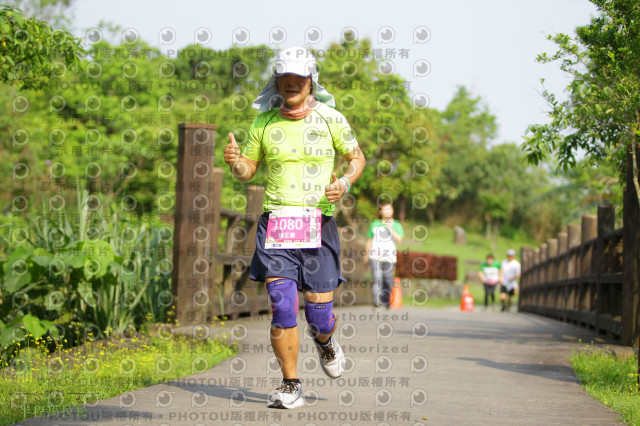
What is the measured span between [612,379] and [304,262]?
8.98 ft

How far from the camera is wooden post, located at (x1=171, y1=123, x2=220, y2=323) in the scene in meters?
8.47

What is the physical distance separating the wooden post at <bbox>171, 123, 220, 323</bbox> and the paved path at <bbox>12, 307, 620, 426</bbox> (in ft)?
A: 1.87

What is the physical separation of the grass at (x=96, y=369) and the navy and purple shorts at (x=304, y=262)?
3.78 ft

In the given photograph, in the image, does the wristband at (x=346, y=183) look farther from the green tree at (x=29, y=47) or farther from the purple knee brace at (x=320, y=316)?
the green tree at (x=29, y=47)

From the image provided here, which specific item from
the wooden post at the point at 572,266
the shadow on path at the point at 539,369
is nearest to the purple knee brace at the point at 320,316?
the shadow on path at the point at 539,369

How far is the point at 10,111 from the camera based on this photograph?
2397 cm

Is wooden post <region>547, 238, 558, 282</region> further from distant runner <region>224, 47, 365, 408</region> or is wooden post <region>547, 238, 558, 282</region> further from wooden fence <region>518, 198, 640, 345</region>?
distant runner <region>224, 47, 365, 408</region>

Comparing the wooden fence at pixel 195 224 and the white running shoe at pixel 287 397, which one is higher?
the wooden fence at pixel 195 224

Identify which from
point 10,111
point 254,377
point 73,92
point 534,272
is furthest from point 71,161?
point 254,377

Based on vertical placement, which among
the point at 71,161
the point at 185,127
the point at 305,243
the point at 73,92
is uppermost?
the point at 73,92

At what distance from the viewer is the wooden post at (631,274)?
8.34 metres

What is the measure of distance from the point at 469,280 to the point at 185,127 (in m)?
37.6

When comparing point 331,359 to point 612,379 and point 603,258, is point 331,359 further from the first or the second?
point 603,258

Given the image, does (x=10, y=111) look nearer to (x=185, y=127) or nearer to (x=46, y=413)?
(x=185, y=127)
